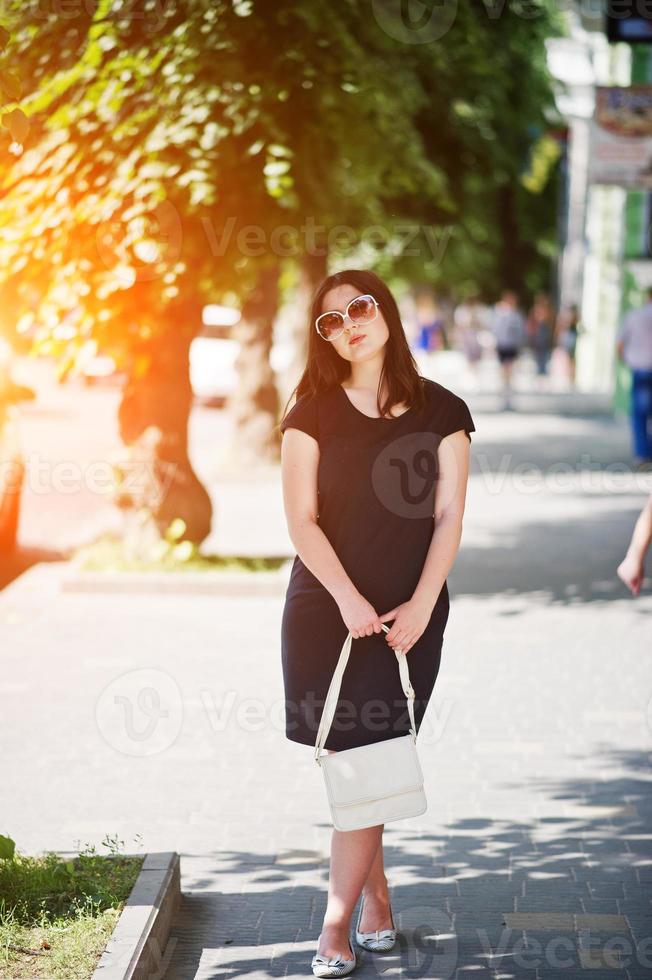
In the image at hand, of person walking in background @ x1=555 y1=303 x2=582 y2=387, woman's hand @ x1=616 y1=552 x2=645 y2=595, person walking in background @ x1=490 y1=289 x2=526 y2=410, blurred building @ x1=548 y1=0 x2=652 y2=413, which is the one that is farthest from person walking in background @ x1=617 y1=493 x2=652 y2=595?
person walking in background @ x1=555 y1=303 x2=582 y2=387

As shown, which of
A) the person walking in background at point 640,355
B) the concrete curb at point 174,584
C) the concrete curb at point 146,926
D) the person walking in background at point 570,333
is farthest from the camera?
the person walking in background at point 570,333

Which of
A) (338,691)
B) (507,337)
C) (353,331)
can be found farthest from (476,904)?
(507,337)

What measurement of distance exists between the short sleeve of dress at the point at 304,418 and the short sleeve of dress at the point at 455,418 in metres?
0.37

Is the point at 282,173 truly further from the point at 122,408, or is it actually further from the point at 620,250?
the point at 620,250

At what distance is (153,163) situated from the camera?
8641 mm

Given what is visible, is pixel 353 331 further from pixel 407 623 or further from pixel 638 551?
pixel 638 551

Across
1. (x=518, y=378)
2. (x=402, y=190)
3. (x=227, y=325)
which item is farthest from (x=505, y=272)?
(x=402, y=190)

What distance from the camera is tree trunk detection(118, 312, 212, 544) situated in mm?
10867

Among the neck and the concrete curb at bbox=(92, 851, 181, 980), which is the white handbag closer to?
the concrete curb at bbox=(92, 851, 181, 980)

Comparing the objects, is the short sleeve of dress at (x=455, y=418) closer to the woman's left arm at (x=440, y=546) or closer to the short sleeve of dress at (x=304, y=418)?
the woman's left arm at (x=440, y=546)

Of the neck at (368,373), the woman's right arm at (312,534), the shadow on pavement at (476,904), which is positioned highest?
the neck at (368,373)

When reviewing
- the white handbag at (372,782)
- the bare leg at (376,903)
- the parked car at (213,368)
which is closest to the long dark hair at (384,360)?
the white handbag at (372,782)

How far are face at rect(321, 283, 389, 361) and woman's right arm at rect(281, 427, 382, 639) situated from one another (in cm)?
29

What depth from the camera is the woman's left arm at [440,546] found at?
4160 millimetres
